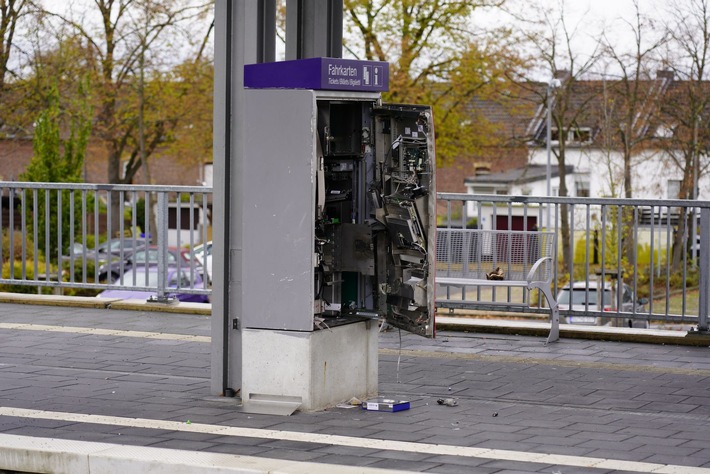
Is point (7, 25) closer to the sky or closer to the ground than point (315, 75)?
closer to the sky

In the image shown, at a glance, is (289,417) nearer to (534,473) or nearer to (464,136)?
(534,473)

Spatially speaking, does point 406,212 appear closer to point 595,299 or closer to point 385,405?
point 385,405

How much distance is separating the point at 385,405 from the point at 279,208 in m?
1.45

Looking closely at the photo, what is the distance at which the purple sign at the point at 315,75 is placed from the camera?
734 cm

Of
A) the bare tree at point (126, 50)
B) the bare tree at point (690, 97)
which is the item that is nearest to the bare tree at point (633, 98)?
the bare tree at point (690, 97)

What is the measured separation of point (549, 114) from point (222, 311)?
96.1 ft

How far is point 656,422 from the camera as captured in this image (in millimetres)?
7418

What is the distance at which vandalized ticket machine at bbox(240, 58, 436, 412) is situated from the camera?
7.44 meters

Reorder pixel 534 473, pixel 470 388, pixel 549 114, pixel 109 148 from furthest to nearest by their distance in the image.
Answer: pixel 109 148
pixel 549 114
pixel 470 388
pixel 534 473

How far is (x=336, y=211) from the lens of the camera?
8102mm

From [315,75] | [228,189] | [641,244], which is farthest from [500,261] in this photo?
[315,75]

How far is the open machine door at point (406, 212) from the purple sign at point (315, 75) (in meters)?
0.33

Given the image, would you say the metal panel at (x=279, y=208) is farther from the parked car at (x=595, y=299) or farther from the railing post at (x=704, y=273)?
the railing post at (x=704, y=273)

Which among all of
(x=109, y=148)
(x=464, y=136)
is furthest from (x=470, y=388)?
(x=109, y=148)
